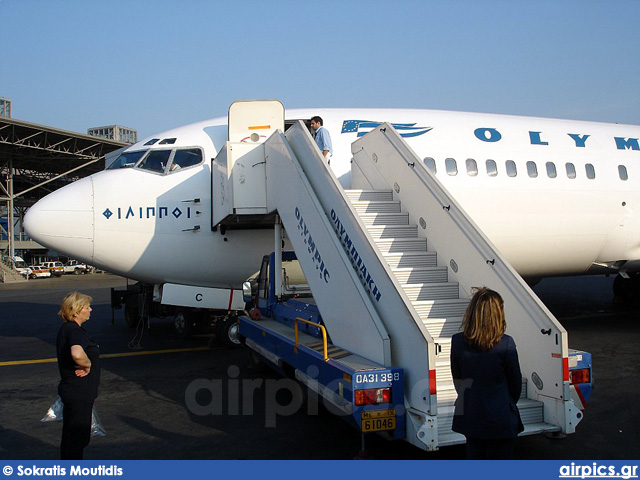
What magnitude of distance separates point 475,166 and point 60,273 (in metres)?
46.3

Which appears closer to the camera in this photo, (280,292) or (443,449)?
(443,449)

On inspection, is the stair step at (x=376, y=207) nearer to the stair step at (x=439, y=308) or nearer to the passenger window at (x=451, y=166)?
the stair step at (x=439, y=308)

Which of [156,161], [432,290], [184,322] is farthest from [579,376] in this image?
[184,322]

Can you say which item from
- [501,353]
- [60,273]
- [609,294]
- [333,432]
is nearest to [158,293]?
[333,432]

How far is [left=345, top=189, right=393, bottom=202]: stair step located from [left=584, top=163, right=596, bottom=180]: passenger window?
593 cm

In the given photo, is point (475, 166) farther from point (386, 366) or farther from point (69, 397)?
point (69, 397)

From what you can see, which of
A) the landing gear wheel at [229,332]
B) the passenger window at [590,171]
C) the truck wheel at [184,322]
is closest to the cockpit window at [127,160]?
the truck wheel at [184,322]

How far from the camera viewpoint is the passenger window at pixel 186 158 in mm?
10367

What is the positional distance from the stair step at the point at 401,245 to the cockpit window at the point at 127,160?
228 inches

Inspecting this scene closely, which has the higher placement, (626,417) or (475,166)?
(475,166)

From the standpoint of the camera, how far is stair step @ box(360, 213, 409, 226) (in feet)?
22.9

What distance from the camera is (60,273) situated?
1941 inches

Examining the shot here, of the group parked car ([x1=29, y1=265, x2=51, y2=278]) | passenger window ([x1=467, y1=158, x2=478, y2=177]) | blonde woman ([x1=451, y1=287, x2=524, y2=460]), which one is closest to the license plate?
blonde woman ([x1=451, y1=287, x2=524, y2=460])

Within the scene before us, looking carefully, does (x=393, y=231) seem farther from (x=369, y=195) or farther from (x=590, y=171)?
(x=590, y=171)
